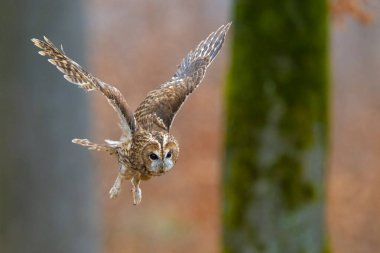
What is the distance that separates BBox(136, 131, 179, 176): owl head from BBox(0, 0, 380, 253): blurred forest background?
0.99m

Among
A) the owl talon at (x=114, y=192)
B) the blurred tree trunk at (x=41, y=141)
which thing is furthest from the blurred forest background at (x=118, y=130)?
the owl talon at (x=114, y=192)

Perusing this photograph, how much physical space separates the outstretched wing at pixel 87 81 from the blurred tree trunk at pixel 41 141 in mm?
5622

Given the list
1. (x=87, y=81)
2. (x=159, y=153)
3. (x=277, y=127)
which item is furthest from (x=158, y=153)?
(x=277, y=127)

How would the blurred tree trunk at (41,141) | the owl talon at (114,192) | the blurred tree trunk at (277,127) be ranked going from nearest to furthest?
1. the owl talon at (114,192)
2. the blurred tree trunk at (277,127)
3. the blurred tree trunk at (41,141)

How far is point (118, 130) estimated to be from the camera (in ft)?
46.8

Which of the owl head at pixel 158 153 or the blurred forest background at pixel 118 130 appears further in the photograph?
the blurred forest background at pixel 118 130

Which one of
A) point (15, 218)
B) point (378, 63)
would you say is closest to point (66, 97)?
point (15, 218)

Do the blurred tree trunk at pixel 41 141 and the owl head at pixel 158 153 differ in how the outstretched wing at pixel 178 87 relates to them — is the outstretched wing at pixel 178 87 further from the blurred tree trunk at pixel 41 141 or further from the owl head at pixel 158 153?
the blurred tree trunk at pixel 41 141

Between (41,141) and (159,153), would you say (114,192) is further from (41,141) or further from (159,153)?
(41,141)

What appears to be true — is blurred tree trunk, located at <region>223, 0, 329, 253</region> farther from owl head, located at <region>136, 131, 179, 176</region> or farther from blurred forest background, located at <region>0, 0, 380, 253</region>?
owl head, located at <region>136, 131, 179, 176</region>

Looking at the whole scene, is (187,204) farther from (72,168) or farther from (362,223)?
(72,168)

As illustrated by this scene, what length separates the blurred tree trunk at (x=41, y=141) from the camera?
7.03 m

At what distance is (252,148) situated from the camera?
19.4 feet

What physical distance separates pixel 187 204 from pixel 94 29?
6.12m
